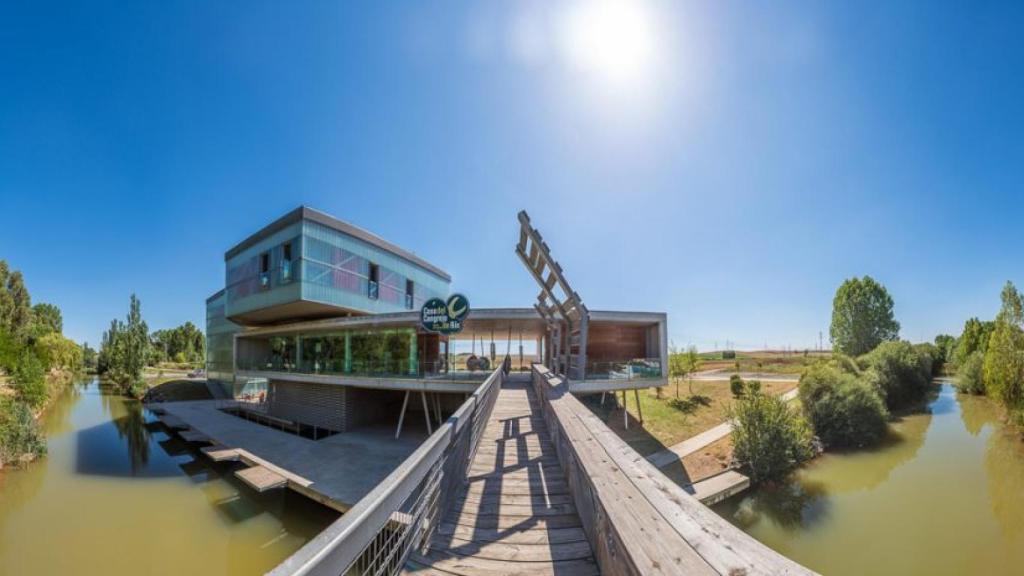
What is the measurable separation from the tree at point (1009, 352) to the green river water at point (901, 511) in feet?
7.76

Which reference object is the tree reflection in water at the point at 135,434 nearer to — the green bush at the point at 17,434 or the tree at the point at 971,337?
the green bush at the point at 17,434

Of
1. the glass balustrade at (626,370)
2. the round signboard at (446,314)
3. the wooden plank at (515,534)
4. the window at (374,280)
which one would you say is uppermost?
the window at (374,280)

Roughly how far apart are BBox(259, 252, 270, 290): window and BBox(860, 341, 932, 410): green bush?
38.9 meters

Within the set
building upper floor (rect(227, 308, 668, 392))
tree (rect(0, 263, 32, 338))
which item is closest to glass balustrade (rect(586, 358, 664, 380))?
building upper floor (rect(227, 308, 668, 392))

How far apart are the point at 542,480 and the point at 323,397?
19.4 metres

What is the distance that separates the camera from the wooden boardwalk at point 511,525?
2.70 meters

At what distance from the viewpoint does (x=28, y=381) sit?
21812 millimetres

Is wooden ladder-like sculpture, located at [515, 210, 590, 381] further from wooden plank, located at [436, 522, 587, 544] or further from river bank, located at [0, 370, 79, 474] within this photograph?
river bank, located at [0, 370, 79, 474]

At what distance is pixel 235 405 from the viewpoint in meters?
26.8

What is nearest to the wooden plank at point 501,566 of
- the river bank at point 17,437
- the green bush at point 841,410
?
the green bush at point 841,410

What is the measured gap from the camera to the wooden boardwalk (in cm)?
270

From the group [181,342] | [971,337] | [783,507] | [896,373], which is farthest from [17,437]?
[181,342]

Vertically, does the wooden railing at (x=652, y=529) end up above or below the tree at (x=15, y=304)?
below

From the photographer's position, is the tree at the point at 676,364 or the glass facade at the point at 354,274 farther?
the tree at the point at 676,364
